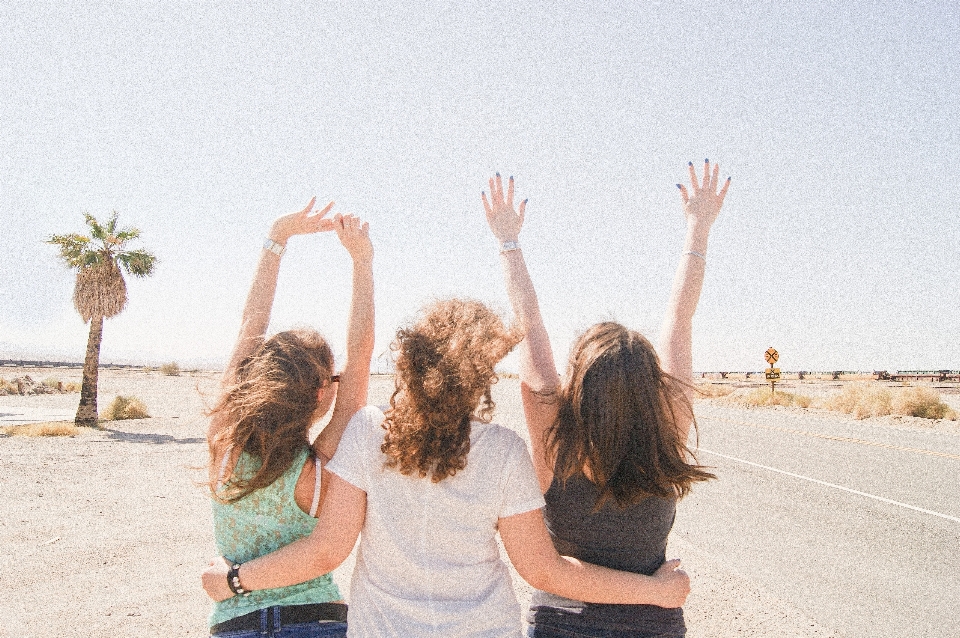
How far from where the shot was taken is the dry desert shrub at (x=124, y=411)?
22891mm

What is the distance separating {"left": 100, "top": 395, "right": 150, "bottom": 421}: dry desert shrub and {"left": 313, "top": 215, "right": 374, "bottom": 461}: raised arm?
78.4ft

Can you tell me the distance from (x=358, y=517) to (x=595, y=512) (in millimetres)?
679

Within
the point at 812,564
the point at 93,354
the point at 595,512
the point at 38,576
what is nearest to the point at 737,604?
the point at 812,564

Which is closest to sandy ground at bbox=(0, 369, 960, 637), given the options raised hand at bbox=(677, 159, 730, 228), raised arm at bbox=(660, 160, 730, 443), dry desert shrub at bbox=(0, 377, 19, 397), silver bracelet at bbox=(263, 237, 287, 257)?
silver bracelet at bbox=(263, 237, 287, 257)

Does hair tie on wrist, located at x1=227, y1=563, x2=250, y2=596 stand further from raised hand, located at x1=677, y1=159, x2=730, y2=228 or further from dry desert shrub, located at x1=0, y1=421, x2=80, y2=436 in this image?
dry desert shrub, located at x1=0, y1=421, x2=80, y2=436

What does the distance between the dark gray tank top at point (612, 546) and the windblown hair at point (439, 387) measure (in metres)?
0.44

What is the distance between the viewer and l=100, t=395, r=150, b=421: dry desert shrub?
2289 cm

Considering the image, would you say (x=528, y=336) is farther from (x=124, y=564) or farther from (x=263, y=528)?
(x=124, y=564)

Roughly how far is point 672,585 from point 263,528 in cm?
123

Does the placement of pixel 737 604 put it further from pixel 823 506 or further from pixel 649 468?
pixel 823 506

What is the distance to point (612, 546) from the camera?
1896 millimetres

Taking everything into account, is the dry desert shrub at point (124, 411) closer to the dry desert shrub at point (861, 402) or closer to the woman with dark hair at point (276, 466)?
the woman with dark hair at point (276, 466)

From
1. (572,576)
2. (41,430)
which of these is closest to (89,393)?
(41,430)

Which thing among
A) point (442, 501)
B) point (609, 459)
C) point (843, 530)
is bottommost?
point (843, 530)
